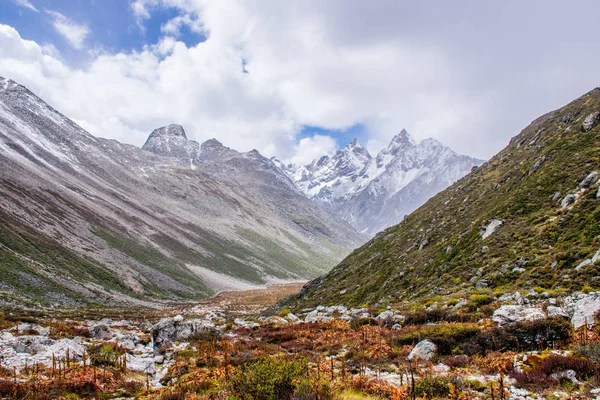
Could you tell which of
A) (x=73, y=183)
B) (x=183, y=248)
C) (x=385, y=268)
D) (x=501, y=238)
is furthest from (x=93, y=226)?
(x=501, y=238)

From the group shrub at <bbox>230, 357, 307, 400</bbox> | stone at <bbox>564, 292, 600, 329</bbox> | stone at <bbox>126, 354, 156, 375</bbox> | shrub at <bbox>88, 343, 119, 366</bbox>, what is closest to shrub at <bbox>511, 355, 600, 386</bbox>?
stone at <bbox>564, 292, 600, 329</bbox>

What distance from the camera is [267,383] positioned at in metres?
8.91

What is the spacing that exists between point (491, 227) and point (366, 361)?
21.6 metres

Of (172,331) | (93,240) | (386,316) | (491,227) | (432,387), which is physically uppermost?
(93,240)

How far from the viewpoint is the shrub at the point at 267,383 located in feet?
A: 28.2

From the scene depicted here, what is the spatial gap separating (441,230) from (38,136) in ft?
722

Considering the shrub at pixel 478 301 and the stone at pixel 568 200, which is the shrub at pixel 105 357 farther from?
the stone at pixel 568 200

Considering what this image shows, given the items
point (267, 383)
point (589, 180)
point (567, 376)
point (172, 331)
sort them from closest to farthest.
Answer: point (567, 376) < point (267, 383) < point (172, 331) < point (589, 180)

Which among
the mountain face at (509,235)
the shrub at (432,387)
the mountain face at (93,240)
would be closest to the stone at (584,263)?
the mountain face at (509,235)

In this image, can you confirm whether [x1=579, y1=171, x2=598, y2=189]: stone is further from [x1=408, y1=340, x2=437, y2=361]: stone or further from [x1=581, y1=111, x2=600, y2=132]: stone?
[x1=408, y1=340, x2=437, y2=361]: stone

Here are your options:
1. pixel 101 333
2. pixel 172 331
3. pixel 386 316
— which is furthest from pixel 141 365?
pixel 386 316

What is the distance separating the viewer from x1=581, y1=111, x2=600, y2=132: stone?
108 ft

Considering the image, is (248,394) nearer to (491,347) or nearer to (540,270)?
(491,347)

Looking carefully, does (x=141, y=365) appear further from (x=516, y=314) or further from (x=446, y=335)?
(x=516, y=314)
